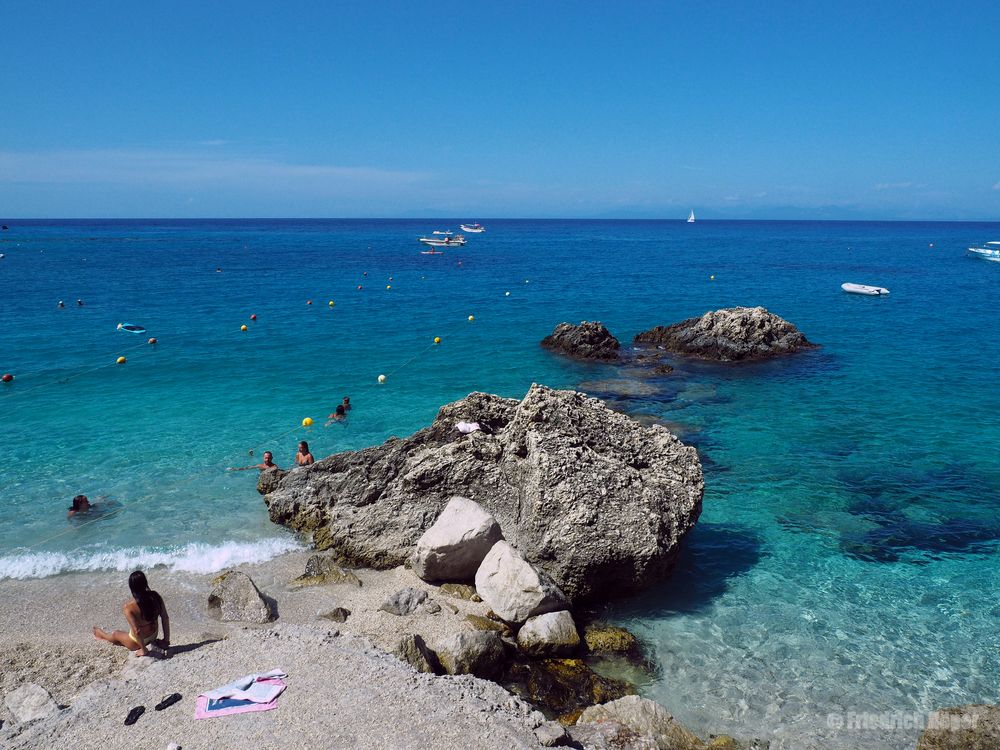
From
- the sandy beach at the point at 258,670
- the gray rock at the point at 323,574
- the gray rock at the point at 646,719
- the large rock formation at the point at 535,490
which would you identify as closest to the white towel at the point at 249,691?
the sandy beach at the point at 258,670

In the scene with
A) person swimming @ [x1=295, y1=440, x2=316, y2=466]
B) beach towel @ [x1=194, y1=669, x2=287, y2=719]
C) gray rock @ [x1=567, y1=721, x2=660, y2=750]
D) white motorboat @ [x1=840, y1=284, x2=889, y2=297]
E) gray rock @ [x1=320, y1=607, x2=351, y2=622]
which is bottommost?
gray rock @ [x1=567, y1=721, x2=660, y2=750]

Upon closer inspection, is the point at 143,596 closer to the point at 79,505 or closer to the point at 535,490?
the point at 535,490

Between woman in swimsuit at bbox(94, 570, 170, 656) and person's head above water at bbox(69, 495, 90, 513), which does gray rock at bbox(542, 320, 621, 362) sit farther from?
woman in swimsuit at bbox(94, 570, 170, 656)

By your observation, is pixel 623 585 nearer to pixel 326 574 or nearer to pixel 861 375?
pixel 326 574

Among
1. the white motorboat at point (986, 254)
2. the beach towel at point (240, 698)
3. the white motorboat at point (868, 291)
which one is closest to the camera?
the beach towel at point (240, 698)

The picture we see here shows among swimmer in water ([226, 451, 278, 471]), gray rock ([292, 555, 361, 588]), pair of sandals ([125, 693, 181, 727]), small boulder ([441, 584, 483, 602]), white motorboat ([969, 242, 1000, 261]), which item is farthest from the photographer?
white motorboat ([969, 242, 1000, 261])

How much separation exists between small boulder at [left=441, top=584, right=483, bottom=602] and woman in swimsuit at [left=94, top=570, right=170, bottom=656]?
5.17m

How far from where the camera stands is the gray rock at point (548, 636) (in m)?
12.1

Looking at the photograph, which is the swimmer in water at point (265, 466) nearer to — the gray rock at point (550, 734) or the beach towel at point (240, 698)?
the beach towel at point (240, 698)

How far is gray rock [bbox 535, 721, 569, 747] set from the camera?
9281 millimetres

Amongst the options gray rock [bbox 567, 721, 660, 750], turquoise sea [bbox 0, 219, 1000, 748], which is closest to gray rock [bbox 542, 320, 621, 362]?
turquoise sea [bbox 0, 219, 1000, 748]

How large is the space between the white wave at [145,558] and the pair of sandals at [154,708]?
5.48m

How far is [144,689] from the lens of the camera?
10273 millimetres

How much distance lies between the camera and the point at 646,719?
10.1 metres
